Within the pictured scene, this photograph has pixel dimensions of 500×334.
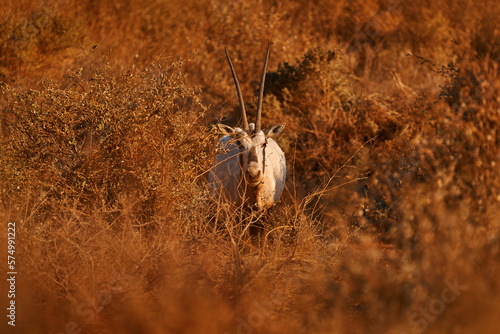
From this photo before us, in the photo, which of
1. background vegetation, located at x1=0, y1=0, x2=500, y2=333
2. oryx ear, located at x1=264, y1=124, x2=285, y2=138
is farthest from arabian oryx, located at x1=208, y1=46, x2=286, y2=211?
background vegetation, located at x1=0, y1=0, x2=500, y2=333

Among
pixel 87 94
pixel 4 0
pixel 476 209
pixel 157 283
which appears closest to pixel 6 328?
pixel 157 283

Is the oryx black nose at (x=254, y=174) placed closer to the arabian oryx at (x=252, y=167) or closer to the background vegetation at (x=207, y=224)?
the arabian oryx at (x=252, y=167)

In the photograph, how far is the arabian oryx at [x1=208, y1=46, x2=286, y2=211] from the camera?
18.9ft

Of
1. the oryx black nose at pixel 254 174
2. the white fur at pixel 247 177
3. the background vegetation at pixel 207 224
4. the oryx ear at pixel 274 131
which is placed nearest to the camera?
the background vegetation at pixel 207 224

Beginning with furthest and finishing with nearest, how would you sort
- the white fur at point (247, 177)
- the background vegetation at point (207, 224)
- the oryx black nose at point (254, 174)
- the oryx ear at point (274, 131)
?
the oryx ear at point (274, 131), the white fur at point (247, 177), the oryx black nose at point (254, 174), the background vegetation at point (207, 224)

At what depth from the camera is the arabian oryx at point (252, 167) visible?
5.78 metres

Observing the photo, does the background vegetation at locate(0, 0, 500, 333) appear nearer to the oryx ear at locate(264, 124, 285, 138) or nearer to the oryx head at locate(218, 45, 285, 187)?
the oryx head at locate(218, 45, 285, 187)

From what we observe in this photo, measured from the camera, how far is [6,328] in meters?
3.82

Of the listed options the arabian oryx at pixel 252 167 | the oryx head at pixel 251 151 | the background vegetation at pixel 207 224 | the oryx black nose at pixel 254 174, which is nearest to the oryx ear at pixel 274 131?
the arabian oryx at pixel 252 167

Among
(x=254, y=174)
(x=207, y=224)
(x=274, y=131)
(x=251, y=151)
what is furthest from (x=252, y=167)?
(x=207, y=224)

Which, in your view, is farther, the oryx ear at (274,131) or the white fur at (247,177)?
the oryx ear at (274,131)

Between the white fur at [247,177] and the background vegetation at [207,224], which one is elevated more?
the background vegetation at [207,224]

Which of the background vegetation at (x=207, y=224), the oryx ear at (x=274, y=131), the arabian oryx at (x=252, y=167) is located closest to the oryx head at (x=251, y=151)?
the arabian oryx at (x=252, y=167)

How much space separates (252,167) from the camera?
5.74m
